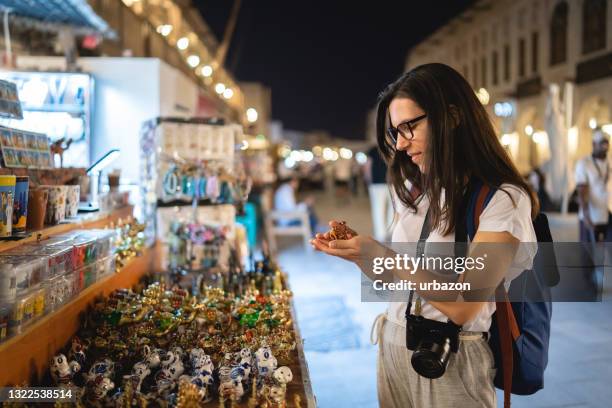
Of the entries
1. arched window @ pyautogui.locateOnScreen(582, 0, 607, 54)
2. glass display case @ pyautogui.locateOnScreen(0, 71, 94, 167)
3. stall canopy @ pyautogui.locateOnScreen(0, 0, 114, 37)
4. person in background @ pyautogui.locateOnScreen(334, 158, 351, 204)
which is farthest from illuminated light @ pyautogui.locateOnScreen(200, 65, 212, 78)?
arched window @ pyautogui.locateOnScreen(582, 0, 607, 54)

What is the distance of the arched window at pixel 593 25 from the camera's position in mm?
17281

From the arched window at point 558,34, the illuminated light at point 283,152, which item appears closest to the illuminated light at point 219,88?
the arched window at point 558,34

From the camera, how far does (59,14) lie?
655cm

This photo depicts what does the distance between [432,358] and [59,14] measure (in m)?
6.25

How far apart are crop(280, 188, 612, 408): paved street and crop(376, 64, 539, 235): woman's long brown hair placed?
9.51ft

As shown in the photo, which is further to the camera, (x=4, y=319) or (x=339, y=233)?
(x=4, y=319)

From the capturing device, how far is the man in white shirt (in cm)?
714

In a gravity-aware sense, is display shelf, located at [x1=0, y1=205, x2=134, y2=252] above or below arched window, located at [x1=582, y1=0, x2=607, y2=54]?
below

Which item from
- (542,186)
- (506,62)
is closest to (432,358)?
(542,186)

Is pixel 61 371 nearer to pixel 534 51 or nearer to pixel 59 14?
pixel 59 14

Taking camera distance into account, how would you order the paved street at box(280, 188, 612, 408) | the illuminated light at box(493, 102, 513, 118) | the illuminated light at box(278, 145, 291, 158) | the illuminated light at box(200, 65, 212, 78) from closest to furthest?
the paved street at box(280, 188, 612, 408) → the illuminated light at box(200, 65, 212, 78) → the illuminated light at box(493, 102, 513, 118) → the illuminated light at box(278, 145, 291, 158)

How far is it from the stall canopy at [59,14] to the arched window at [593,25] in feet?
50.3

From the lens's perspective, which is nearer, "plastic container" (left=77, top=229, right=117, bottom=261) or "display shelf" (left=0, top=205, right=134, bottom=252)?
"display shelf" (left=0, top=205, right=134, bottom=252)

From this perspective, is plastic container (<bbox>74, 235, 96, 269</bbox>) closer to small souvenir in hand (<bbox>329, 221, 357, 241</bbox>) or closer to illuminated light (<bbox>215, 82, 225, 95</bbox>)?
small souvenir in hand (<bbox>329, 221, 357, 241</bbox>)
